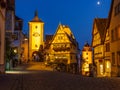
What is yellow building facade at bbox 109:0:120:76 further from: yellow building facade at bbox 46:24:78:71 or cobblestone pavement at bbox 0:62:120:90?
yellow building facade at bbox 46:24:78:71

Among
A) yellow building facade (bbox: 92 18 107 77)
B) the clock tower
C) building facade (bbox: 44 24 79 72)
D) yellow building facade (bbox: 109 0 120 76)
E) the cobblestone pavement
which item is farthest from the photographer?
the clock tower

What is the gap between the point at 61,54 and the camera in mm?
85438

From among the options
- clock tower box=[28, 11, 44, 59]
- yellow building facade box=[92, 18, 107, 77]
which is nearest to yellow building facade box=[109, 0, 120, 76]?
yellow building facade box=[92, 18, 107, 77]

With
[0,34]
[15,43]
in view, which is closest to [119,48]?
[0,34]

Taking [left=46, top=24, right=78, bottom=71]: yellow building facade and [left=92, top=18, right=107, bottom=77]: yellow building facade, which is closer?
[left=92, top=18, right=107, bottom=77]: yellow building facade

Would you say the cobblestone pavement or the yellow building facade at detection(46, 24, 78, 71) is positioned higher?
the yellow building facade at detection(46, 24, 78, 71)

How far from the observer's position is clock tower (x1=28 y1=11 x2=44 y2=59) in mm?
122062

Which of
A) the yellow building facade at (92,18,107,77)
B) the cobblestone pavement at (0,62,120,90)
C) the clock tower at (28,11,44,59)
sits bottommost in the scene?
the cobblestone pavement at (0,62,120,90)

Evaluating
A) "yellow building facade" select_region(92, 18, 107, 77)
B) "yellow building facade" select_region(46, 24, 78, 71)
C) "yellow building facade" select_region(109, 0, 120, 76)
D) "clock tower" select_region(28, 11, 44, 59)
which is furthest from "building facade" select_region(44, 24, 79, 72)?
"yellow building facade" select_region(109, 0, 120, 76)

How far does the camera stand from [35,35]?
12431 cm

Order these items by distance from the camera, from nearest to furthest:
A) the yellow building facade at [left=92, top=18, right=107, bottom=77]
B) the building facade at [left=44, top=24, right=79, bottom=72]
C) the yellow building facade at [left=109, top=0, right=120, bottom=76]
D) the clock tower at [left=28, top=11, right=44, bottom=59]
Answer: the yellow building facade at [left=109, top=0, right=120, bottom=76] < the yellow building facade at [left=92, top=18, right=107, bottom=77] < the building facade at [left=44, top=24, right=79, bottom=72] < the clock tower at [left=28, top=11, right=44, bottom=59]

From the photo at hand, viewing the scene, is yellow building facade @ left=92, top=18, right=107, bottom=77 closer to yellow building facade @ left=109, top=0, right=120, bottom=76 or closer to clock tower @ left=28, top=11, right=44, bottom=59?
yellow building facade @ left=109, top=0, right=120, bottom=76

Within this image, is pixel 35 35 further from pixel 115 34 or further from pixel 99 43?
pixel 115 34

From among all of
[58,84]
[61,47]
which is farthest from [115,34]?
[61,47]
